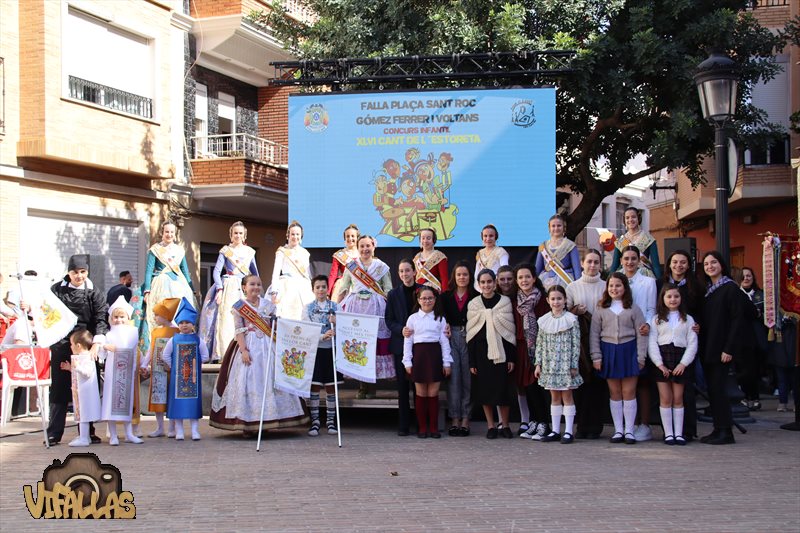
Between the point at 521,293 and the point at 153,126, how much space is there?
12.1 metres

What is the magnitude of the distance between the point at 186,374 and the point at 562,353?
417 cm

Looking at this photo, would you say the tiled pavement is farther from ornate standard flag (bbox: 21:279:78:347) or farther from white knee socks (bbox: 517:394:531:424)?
ornate standard flag (bbox: 21:279:78:347)

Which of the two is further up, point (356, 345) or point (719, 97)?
point (719, 97)

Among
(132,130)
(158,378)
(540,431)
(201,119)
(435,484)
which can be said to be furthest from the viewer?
(201,119)

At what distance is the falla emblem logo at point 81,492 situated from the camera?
5.55 metres

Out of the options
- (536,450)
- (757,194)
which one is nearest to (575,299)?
(536,450)

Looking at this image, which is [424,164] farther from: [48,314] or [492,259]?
[48,314]

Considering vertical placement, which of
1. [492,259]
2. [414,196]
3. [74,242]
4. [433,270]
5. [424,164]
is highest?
[424,164]

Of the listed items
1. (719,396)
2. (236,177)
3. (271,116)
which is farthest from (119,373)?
(271,116)

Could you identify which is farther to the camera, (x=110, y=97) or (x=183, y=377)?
(x=110, y=97)

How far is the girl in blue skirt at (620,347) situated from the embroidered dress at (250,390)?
11.5 ft

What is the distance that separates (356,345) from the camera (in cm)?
1046

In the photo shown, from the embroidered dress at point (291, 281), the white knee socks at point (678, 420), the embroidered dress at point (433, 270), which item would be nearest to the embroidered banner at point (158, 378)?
the embroidered dress at point (291, 281)

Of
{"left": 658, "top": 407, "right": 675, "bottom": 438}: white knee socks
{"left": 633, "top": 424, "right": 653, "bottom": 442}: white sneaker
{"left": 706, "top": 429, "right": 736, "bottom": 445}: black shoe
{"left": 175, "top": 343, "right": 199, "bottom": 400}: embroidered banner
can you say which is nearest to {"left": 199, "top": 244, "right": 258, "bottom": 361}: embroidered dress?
{"left": 175, "top": 343, "right": 199, "bottom": 400}: embroidered banner
